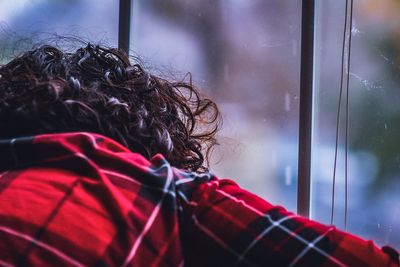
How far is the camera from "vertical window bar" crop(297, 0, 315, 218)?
1.32 m

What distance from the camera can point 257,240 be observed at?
43cm

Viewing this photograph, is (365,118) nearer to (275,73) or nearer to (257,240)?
(275,73)

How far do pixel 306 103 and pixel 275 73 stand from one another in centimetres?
16

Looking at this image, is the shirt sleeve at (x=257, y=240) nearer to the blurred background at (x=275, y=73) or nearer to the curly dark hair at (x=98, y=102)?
the curly dark hair at (x=98, y=102)

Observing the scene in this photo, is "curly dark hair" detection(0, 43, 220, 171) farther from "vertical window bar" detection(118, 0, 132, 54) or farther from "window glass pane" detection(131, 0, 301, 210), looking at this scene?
"vertical window bar" detection(118, 0, 132, 54)

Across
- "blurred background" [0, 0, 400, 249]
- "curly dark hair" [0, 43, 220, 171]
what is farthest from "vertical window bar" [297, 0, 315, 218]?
"curly dark hair" [0, 43, 220, 171]

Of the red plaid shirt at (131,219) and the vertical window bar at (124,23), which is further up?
the vertical window bar at (124,23)

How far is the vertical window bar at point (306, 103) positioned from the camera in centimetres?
132

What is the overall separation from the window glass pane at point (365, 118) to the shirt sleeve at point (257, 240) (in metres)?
0.84

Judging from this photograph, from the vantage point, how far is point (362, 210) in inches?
48.9

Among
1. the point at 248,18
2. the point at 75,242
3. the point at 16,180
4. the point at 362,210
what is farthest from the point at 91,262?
the point at 248,18

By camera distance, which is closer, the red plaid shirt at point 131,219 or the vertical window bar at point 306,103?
the red plaid shirt at point 131,219

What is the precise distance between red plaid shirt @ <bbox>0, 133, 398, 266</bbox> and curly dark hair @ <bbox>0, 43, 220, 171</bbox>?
72 mm

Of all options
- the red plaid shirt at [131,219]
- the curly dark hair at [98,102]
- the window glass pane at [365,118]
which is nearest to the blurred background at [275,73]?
the window glass pane at [365,118]
